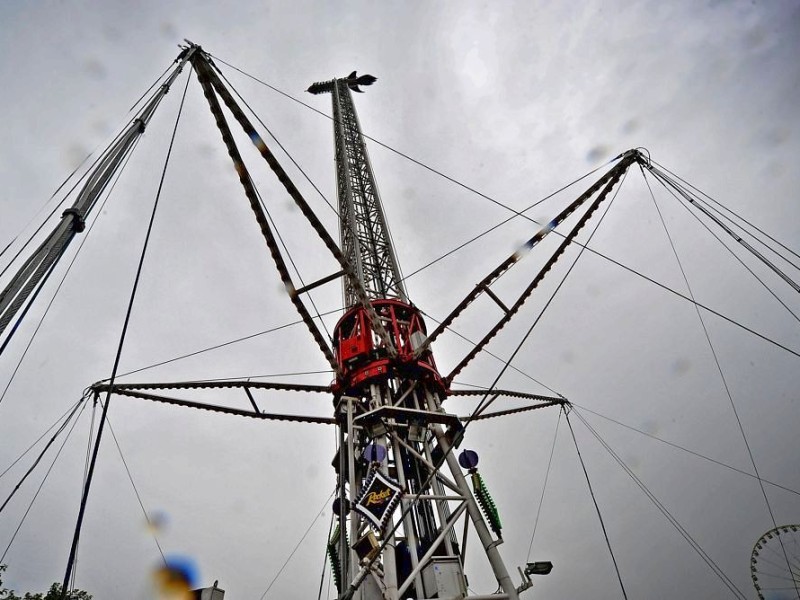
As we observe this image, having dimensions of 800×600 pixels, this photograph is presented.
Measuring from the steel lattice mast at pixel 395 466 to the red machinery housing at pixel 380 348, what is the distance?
1.3 inches

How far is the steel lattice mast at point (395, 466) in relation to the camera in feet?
28.6

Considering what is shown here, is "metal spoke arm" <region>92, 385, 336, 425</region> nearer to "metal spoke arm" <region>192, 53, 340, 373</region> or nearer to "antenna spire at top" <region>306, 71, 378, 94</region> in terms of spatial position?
"metal spoke arm" <region>192, 53, 340, 373</region>

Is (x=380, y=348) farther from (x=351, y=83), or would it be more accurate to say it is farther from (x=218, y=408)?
(x=351, y=83)

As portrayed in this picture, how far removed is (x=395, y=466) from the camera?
11.2 m

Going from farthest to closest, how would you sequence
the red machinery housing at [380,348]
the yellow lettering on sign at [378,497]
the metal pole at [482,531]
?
the red machinery housing at [380,348]
the metal pole at [482,531]
the yellow lettering on sign at [378,497]

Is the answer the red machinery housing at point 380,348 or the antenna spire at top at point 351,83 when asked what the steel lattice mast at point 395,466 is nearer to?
the red machinery housing at point 380,348

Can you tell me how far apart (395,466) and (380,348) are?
332cm

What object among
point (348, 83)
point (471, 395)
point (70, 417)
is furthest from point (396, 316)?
point (348, 83)

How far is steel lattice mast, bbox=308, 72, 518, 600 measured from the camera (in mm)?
8703

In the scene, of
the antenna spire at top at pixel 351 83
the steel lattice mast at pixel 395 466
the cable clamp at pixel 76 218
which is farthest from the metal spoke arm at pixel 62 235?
the antenna spire at top at pixel 351 83

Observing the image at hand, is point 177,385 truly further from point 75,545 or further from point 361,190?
point 361,190

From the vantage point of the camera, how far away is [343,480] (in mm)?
9094

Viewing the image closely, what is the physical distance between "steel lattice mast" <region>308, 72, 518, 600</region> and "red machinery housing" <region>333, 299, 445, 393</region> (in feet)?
0.10

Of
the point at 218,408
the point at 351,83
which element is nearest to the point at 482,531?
the point at 218,408
